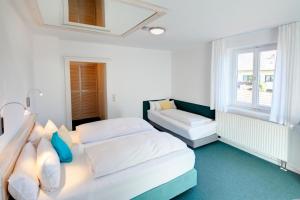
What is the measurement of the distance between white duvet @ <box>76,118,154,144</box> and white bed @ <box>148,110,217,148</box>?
2.89 ft

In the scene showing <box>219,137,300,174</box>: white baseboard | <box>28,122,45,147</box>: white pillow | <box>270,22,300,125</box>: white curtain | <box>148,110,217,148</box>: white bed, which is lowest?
<box>219,137,300,174</box>: white baseboard

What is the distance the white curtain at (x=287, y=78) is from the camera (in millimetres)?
2518

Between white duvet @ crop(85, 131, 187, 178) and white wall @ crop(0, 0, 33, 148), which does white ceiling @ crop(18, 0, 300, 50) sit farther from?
white duvet @ crop(85, 131, 187, 178)

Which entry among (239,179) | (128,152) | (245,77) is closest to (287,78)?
(245,77)

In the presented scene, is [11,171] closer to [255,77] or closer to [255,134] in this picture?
[255,134]

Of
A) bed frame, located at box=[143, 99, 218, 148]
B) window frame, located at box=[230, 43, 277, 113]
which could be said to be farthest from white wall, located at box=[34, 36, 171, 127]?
window frame, located at box=[230, 43, 277, 113]

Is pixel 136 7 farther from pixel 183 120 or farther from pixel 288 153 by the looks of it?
pixel 288 153

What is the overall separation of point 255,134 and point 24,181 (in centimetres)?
340

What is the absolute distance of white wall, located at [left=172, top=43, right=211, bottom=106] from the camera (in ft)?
13.7

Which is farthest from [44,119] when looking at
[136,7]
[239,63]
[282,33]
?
[282,33]

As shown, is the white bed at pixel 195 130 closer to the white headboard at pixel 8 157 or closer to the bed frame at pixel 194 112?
the bed frame at pixel 194 112

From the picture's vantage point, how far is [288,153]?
2.67m

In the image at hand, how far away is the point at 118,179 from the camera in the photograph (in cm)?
171

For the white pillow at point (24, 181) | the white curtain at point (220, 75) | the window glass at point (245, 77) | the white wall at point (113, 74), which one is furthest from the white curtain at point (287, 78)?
the white pillow at point (24, 181)
